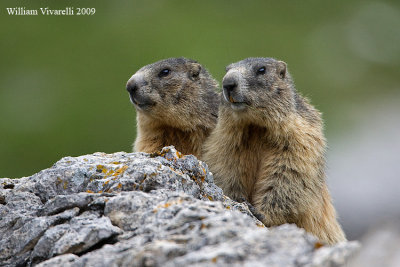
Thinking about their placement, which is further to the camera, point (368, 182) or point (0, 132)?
point (0, 132)

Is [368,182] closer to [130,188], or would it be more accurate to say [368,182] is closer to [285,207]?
[285,207]

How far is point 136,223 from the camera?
4.96m

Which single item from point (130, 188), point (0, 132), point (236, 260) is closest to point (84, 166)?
point (130, 188)

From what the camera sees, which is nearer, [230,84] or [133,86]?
[230,84]

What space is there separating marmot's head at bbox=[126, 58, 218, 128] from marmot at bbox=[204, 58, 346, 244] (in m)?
0.69

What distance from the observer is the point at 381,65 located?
118 feet

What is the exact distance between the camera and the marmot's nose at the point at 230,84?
752 cm

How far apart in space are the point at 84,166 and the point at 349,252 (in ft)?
8.41

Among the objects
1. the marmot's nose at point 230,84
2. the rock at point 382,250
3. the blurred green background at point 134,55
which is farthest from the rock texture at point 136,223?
the blurred green background at point 134,55

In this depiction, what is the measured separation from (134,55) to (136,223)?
23.8 metres

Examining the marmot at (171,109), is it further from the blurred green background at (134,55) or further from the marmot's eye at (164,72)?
the blurred green background at (134,55)

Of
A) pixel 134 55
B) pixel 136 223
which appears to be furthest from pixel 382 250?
pixel 134 55

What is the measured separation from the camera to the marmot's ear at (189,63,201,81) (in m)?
9.23

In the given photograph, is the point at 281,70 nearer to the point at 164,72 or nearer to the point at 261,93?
the point at 261,93
